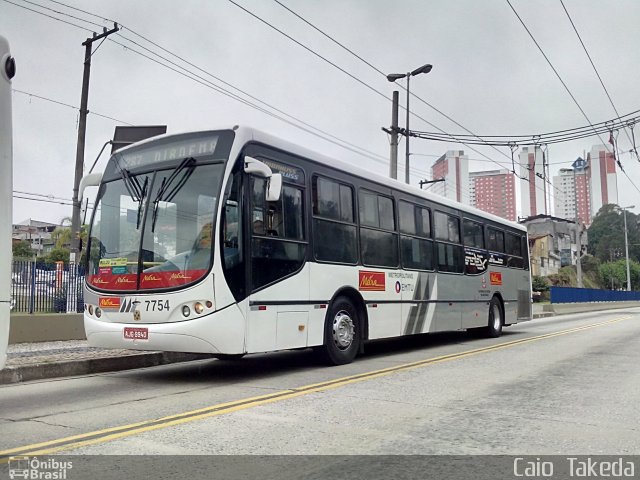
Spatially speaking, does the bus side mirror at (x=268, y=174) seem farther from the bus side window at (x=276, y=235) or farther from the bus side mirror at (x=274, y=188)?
the bus side window at (x=276, y=235)

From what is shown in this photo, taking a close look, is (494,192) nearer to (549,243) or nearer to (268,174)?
(549,243)

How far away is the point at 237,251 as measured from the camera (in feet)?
24.7

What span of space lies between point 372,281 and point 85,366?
4.94 meters

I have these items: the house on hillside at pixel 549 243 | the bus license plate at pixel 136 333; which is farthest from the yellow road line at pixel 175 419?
the house on hillside at pixel 549 243

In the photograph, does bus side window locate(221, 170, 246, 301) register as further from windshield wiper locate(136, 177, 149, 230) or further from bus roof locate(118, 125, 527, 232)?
windshield wiper locate(136, 177, 149, 230)

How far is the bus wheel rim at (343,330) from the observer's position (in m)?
9.34

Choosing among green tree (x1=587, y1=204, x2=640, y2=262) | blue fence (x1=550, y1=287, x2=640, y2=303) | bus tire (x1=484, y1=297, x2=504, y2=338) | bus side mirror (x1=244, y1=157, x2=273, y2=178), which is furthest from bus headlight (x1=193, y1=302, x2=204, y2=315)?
green tree (x1=587, y1=204, x2=640, y2=262)

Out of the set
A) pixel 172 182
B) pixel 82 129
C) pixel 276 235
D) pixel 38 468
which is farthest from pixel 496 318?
pixel 82 129

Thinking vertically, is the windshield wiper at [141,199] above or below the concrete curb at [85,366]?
above

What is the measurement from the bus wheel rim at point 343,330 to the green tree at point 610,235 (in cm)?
10592

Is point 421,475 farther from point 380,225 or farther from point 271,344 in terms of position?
point 380,225

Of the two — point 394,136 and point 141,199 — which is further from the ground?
point 394,136

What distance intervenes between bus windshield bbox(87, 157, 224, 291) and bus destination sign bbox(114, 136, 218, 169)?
4.9 inches

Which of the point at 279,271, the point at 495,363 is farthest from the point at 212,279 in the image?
the point at 495,363
